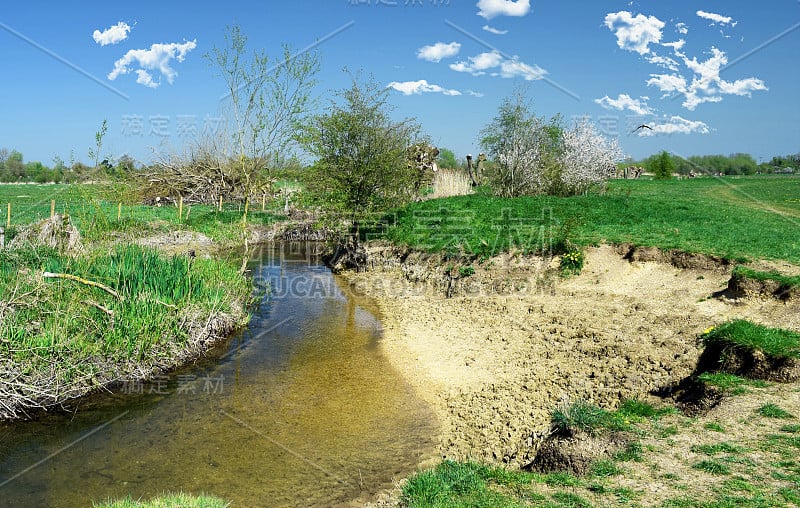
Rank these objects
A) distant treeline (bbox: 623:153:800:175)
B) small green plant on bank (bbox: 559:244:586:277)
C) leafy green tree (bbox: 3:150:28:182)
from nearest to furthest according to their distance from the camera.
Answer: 1. small green plant on bank (bbox: 559:244:586:277)
2. distant treeline (bbox: 623:153:800:175)
3. leafy green tree (bbox: 3:150:28:182)

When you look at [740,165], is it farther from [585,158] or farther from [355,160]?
[355,160]

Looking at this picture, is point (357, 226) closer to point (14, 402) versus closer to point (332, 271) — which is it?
point (332, 271)

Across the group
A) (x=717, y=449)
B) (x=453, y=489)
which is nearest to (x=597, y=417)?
(x=717, y=449)

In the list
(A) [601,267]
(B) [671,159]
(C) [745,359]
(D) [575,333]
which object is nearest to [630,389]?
(C) [745,359]

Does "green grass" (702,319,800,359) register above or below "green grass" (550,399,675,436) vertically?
above

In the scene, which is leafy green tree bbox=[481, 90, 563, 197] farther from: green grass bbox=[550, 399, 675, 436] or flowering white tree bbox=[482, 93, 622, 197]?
green grass bbox=[550, 399, 675, 436]

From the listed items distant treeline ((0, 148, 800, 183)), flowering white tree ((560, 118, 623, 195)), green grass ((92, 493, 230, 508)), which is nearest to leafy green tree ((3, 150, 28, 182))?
distant treeline ((0, 148, 800, 183))

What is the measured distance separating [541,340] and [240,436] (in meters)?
5.34

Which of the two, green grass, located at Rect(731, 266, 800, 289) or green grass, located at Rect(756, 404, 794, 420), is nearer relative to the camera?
green grass, located at Rect(756, 404, 794, 420)

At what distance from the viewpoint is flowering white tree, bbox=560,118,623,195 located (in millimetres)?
21750

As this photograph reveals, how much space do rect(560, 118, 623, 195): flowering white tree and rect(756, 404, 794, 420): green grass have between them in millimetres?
17086

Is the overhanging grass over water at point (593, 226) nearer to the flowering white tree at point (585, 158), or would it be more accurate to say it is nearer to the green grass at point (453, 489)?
the flowering white tree at point (585, 158)

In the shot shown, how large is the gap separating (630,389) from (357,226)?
11.5m

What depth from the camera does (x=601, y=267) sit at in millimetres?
11680
